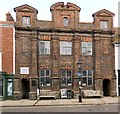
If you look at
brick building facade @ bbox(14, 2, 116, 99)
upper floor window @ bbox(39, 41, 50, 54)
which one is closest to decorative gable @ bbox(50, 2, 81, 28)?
brick building facade @ bbox(14, 2, 116, 99)

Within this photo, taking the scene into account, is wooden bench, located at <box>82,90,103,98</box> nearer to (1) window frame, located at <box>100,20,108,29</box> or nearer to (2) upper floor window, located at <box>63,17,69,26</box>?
(1) window frame, located at <box>100,20,108,29</box>

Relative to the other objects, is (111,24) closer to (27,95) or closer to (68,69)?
(68,69)

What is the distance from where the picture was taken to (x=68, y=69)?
3092 cm

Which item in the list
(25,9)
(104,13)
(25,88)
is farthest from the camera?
(104,13)

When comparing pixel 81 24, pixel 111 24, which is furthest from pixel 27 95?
pixel 111 24

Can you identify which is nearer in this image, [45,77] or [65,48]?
[45,77]

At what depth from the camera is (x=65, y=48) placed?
1222 inches

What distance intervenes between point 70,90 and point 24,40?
742 cm

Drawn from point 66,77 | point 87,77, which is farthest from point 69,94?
point 87,77

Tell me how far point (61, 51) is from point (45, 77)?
339 cm

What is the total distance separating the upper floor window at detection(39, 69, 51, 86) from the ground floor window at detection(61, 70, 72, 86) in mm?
1451

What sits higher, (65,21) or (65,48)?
(65,21)

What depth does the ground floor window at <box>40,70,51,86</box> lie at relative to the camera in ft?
100

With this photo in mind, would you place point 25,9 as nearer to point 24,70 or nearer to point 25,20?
point 25,20
